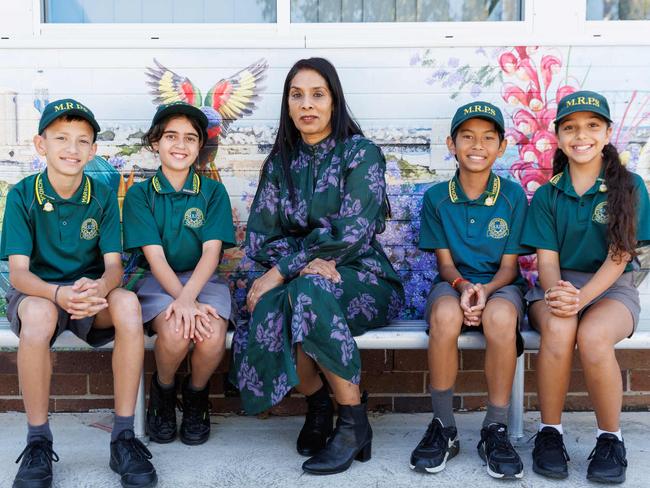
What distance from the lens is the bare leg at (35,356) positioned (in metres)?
2.40

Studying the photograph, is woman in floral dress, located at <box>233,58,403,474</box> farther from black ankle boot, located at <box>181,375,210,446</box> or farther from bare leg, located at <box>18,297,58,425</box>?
bare leg, located at <box>18,297,58,425</box>

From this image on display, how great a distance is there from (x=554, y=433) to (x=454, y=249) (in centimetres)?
80

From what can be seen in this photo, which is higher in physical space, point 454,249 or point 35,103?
point 35,103

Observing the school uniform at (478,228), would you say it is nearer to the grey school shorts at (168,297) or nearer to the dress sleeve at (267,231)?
the dress sleeve at (267,231)

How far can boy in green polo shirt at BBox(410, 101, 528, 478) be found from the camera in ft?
8.16

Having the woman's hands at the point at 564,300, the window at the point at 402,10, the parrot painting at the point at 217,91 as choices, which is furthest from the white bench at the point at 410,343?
the window at the point at 402,10

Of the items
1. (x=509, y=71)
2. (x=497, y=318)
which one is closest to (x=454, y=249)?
→ (x=497, y=318)

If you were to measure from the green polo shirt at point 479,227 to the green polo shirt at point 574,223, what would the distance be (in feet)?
0.27

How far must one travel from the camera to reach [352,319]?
266 centimetres

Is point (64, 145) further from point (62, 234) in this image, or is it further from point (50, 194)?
point (62, 234)

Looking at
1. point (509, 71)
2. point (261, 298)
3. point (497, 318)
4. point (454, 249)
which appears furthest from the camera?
point (509, 71)

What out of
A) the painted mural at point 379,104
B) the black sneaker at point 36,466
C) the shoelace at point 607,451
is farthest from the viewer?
the painted mural at point 379,104

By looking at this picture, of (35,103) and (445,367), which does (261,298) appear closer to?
(445,367)

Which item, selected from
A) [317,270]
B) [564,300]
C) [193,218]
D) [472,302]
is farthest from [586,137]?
[193,218]
